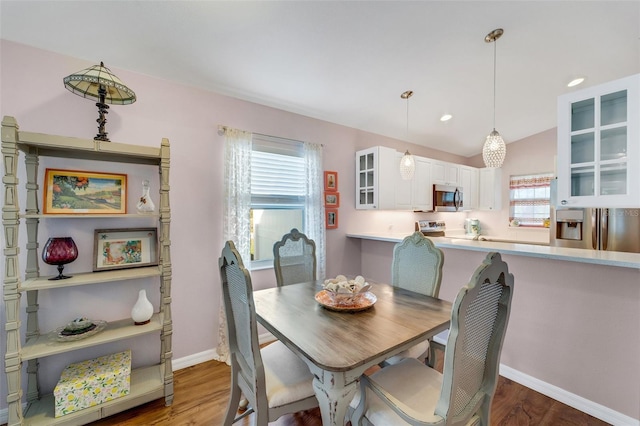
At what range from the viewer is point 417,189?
3.82 meters

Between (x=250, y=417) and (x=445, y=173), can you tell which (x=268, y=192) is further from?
(x=445, y=173)

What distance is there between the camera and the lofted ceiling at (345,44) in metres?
1.68

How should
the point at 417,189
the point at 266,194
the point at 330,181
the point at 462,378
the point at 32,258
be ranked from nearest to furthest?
the point at 462,378, the point at 32,258, the point at 266,194, the point at 330,181, the point at 417,189

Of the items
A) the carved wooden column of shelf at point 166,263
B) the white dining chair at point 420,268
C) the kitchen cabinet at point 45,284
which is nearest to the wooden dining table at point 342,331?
the white dining chair at point 420,268

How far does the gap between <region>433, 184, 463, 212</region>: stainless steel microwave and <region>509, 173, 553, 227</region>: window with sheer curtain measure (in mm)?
1149

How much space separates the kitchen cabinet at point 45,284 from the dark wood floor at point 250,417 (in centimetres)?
10

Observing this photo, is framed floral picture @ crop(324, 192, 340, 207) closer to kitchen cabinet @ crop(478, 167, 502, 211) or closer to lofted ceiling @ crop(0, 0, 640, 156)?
lofted ceiling @ crop(0, 0, 640, 156)

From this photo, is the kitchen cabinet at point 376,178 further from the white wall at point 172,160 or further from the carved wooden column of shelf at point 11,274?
the carved wooden column of shelf at point 11,274

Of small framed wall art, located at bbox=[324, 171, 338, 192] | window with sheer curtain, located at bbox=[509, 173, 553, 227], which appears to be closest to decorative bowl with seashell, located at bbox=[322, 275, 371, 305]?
small framed wall art, located at bbox=[324, 171, 338, 192]

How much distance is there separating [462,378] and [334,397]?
1.67ft

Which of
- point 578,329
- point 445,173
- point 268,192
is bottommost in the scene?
point 578,329

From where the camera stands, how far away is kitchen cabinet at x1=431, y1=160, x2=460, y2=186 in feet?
13.4

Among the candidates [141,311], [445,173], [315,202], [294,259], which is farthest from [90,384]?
[445,173]

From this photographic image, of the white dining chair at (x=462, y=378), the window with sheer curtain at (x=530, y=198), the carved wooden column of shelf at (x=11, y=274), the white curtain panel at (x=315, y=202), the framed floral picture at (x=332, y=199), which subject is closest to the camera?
the white dining chair at (x=462, y=378)
